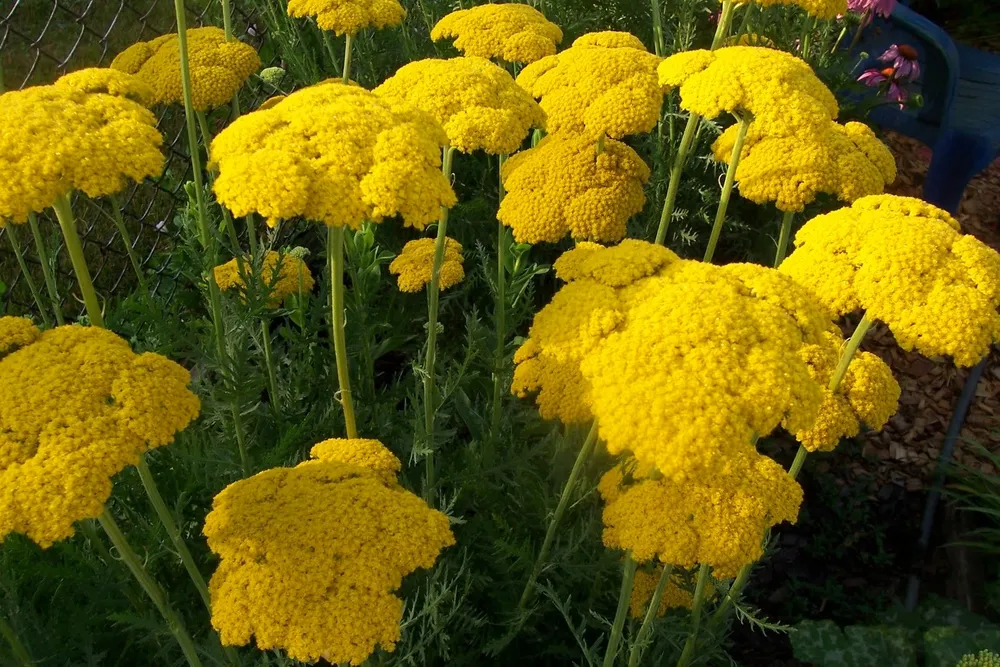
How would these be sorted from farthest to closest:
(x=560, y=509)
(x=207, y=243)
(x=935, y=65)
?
(x=935, y=65), (x=207, y=243), (x=560, y=509)

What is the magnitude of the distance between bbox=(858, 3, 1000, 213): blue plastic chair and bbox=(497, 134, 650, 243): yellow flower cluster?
316 cm

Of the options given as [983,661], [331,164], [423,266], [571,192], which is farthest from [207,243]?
[983,661]

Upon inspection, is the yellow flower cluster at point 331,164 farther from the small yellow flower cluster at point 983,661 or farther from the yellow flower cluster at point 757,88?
the small yellow flower cluster at point 983,661

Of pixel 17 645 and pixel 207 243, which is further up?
pixel 207 243

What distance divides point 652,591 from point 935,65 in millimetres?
4436

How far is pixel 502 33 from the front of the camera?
9.48 ft

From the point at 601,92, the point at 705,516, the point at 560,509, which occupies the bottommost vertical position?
the point at 560,509

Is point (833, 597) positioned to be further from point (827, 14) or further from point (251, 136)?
point (251, 136)

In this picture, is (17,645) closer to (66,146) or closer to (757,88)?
(66,146)

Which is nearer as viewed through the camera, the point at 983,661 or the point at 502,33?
the point at 983,661

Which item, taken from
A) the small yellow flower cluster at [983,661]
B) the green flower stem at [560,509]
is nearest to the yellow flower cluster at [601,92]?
the green flower stem at [560,509]

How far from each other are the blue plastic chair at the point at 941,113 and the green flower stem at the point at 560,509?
12.4 ft

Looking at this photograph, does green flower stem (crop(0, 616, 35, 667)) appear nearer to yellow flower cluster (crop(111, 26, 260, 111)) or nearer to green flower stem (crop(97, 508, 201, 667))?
green flower stem (crop(97, 508, 201, 667))

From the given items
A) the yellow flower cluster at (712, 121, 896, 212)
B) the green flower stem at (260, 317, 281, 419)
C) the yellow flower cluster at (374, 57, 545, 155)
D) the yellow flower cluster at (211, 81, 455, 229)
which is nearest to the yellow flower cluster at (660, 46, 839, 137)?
the yellow flower cluster at (712, 121, 896, 212)
